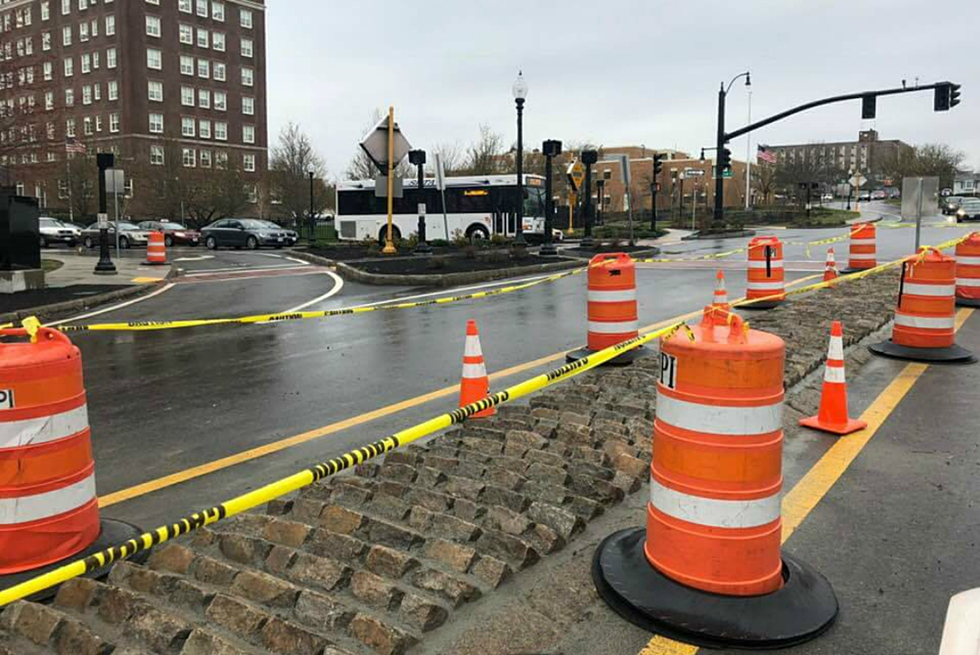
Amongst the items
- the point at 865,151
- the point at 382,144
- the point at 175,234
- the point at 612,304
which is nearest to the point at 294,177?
the point at 175,234

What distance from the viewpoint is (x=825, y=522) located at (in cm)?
410

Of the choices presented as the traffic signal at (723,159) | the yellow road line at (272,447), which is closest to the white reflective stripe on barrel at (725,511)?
the yellow road line at (272,447)

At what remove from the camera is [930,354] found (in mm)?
8094

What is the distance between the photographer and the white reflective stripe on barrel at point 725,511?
311 centimetres

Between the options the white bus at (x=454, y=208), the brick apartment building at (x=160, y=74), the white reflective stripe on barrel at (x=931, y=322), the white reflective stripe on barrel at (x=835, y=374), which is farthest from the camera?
the brick apartment building at (x=160, y=74)

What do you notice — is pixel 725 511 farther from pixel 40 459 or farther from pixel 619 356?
pixel 619 356

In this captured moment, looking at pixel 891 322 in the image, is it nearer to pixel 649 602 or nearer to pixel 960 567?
pixel 960 567

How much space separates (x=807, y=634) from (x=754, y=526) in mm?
440

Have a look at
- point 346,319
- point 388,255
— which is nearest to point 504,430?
point 346,319

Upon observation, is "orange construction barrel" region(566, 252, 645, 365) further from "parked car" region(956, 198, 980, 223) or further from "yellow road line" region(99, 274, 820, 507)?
"parked car" region(956, 198, 980, 223)

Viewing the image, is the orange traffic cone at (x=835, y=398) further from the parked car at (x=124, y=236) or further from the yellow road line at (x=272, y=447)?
the parked car at (x=124, y=236)

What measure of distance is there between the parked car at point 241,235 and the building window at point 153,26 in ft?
149

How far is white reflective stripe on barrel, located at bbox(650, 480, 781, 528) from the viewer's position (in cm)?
311

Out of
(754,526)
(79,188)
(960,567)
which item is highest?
(79,188)
